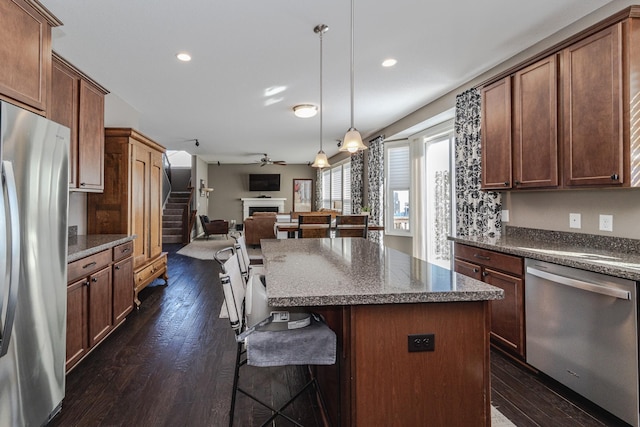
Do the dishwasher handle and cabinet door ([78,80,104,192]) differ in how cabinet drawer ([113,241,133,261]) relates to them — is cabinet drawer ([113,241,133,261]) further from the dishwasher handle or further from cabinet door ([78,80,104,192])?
the dishwasher handle

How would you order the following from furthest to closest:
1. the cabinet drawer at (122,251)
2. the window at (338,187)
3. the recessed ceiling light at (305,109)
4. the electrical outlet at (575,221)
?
the window at (338,187) < the recessed ceiling light at (305,109) < the cabinet drawer at (122,251) < the electrical outlet at (575,221)

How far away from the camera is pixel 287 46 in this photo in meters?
3.11

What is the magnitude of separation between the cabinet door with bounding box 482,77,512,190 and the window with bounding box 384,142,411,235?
8.61 ft

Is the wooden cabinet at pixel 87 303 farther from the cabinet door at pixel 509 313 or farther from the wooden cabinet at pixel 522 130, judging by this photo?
the wooden cabinet at pixel 522 130

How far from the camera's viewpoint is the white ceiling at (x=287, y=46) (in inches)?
98.2

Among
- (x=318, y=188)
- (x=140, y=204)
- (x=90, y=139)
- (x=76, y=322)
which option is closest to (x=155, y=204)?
(x=140, y=204)

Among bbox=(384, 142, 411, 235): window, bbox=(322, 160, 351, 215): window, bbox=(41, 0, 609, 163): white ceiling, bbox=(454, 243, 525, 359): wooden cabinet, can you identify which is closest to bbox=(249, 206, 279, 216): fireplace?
bbox=(322, 160, 351, 215): window

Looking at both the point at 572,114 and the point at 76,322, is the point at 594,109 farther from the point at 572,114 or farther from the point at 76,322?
the point at 76,322

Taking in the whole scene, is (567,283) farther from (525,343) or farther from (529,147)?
(529,147)

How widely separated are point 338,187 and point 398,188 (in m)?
4.57

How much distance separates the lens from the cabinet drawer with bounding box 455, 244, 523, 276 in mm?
2531

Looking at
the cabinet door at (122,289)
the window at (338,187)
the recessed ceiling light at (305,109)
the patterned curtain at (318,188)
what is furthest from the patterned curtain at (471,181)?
the patterned curtain at (318,188)

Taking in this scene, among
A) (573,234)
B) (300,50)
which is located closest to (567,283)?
(573,234)

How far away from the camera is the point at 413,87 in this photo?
420 cm
